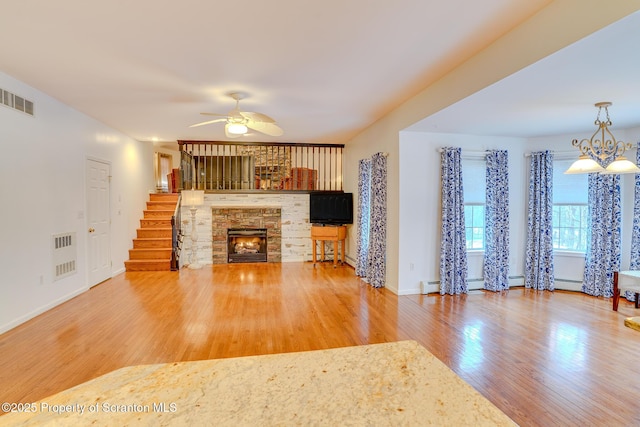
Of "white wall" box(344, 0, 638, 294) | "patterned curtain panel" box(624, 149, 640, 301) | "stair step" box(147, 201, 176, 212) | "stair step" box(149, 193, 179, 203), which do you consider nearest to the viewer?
"white wall" box(344, 0, 638, 294)

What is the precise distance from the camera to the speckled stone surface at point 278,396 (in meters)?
0.78

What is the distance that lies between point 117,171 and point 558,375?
24.0 ft

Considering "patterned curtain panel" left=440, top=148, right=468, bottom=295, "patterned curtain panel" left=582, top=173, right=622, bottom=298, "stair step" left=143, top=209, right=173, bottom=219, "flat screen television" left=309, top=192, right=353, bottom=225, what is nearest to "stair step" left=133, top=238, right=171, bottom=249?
"stair step" left=143, top=209, right=173, bottom=219

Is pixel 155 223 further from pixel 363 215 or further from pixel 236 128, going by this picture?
pixel 363 215

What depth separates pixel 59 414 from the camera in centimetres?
76

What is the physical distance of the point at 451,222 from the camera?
16.1 feet

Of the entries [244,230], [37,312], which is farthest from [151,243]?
[37,312]

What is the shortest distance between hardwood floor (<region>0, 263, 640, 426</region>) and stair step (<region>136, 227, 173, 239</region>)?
1853 mm

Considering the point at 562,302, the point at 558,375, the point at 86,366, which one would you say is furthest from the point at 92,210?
the point at 562,302

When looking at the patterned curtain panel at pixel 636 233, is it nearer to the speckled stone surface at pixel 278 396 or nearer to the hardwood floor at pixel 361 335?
the hardwood floor at pixel 361 335

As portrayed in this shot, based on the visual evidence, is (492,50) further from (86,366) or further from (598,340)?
(86,366)

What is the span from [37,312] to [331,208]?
5191 mm

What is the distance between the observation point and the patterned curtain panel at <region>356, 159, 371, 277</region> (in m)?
6.10

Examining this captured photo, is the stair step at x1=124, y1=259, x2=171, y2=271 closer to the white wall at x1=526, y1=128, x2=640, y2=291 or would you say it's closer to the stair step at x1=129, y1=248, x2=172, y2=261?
the stair step at x1=129, y1=248, x2=172, y2=261
